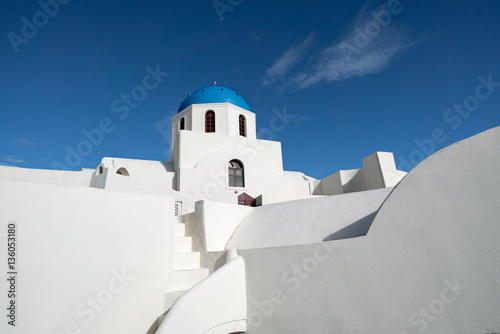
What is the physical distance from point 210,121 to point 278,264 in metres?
11.8

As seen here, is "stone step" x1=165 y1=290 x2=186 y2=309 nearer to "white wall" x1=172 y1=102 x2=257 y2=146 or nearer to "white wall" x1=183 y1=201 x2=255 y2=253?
"white wall" x1=183 y1=201 x2=255 y2=253

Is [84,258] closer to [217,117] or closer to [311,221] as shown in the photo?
[311,221]

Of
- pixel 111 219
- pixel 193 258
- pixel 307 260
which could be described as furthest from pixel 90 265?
pixel 307 260

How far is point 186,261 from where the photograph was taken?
641 centimetres

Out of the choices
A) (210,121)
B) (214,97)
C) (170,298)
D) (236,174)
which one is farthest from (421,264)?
(214,97)

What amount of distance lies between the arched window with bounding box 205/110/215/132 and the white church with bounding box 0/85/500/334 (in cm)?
934

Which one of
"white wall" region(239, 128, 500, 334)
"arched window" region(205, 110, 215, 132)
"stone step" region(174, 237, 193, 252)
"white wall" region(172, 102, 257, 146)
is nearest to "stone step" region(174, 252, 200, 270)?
"stone step" region(174, 237, 193, 252)

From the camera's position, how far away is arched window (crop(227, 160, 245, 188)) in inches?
551

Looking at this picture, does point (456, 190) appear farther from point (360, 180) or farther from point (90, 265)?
point (360, 180)

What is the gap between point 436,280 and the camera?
3445mm

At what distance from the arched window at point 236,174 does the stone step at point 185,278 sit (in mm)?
7932

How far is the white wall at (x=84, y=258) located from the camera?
3936 mm

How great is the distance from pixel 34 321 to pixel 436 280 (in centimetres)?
537

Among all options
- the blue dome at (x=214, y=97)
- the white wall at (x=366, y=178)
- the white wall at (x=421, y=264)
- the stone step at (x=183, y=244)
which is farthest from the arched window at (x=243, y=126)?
the white wall at (x=421, y=264)
